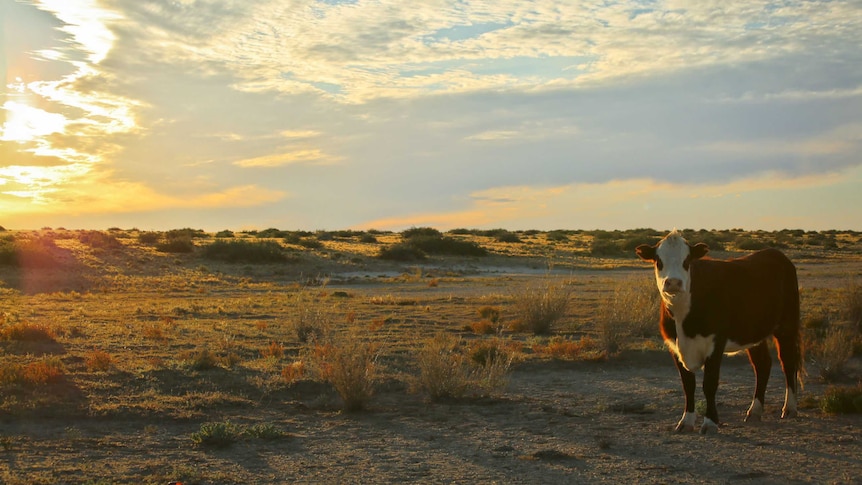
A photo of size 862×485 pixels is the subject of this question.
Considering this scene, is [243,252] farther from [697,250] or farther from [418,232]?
[697,250]

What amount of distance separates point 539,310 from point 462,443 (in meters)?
10.6

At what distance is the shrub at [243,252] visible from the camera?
4856cm

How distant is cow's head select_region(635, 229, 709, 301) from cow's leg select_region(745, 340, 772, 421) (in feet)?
6.58

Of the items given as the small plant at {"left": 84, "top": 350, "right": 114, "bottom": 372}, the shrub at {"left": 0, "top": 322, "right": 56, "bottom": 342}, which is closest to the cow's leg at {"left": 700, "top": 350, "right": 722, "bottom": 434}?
the small plant at {"left": 84, "top": 350, "right": 114, "bottom": 372}

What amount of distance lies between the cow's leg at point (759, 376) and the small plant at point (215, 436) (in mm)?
6264

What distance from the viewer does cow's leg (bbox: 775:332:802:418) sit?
10.0 meters

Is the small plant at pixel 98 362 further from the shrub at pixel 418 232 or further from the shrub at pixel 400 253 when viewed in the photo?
the shrub at pixel 418 232

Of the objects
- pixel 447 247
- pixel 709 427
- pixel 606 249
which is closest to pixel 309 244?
pixel 447 247

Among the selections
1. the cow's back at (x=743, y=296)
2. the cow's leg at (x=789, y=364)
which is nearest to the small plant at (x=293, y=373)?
the cow's back at (x=743, y=296)

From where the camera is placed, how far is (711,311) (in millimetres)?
9031

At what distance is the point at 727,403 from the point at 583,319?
1084 centimetres

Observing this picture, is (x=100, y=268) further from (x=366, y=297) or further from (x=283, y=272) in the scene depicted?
(x=366, y=297)

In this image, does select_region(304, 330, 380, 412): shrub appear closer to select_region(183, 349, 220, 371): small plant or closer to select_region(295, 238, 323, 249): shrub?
select_region(183, 349, 220, 371): small plant

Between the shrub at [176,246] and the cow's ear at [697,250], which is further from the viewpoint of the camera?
the shrub at [176,246]
